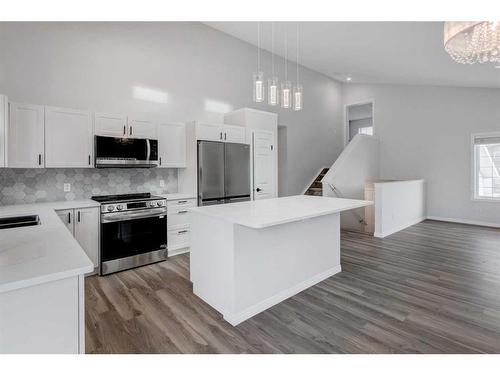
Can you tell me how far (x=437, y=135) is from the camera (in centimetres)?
664

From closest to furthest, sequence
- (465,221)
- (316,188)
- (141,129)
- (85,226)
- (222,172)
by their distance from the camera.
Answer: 1. (85,226)
2. (141,129)
3. (222,172)
4. (465,221)
5. (316,188)

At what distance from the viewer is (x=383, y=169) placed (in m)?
7.67

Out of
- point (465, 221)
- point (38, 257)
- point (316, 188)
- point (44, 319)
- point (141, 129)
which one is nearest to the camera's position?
point (44, 319)

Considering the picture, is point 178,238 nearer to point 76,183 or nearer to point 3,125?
point 76,183

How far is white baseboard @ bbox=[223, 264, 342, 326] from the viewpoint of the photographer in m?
2.26

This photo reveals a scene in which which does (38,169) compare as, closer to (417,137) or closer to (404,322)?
(404,322)

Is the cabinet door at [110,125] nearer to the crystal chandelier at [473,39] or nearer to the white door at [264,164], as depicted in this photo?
the white door at [264,164]

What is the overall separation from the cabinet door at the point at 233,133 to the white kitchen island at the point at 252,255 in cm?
220

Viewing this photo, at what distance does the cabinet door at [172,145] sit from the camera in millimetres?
4156

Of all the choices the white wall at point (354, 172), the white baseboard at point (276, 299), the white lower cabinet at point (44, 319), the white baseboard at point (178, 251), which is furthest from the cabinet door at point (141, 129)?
the white wall at point (354, 172)

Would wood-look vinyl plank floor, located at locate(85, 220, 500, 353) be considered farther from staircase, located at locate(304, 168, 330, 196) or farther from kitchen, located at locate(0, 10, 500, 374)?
staircase, located at locate(304, 168, 330, 196)

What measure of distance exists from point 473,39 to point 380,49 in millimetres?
2549

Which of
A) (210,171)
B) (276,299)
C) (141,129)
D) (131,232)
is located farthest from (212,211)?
(141,129)
